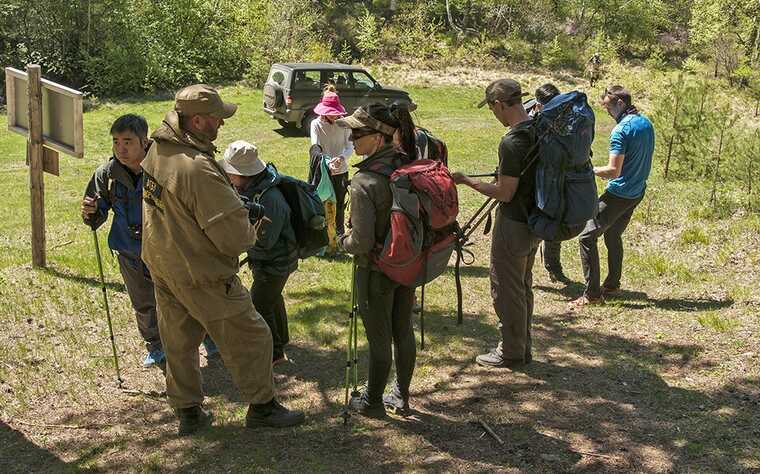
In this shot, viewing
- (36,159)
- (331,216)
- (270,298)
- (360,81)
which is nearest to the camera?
(270,298)

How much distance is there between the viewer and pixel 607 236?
6906mm

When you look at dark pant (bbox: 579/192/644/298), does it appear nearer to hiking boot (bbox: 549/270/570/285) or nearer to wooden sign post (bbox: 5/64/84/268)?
hiking boot (bbox: 549/270/570/285)

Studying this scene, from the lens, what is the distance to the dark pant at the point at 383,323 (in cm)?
432

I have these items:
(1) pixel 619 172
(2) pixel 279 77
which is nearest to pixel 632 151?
(1) pixel 619 172

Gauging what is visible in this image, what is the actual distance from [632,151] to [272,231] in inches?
131

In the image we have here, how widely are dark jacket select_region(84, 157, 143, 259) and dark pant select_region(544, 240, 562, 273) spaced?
3.99 m

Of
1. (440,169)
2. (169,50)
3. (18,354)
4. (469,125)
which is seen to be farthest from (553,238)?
(169,50)

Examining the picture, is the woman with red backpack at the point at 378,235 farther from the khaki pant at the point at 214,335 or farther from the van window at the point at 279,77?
the van window at the point at 279,77

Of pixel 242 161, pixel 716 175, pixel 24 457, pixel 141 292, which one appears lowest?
pixel 24 457

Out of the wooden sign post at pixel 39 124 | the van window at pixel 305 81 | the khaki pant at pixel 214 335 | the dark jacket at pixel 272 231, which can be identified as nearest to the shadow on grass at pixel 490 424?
the khaki pant at pixel 214 335

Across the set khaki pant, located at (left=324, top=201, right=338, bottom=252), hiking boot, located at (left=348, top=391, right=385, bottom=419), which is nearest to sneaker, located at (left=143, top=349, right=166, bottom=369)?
hiking boot, located at (left=348, top=391, right=385, bottom=419)

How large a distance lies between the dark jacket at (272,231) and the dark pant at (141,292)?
0.81 meters

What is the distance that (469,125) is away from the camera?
725 inches

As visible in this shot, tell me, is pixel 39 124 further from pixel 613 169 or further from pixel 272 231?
pixel 613 169
